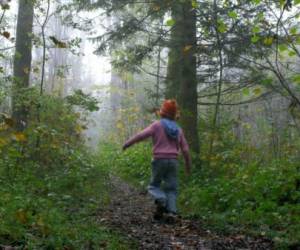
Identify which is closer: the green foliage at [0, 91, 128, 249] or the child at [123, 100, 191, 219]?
the green foliage at [0, 91, 128, 249]

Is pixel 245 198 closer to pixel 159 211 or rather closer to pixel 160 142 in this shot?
pixel 159 211

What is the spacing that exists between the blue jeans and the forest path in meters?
0.41

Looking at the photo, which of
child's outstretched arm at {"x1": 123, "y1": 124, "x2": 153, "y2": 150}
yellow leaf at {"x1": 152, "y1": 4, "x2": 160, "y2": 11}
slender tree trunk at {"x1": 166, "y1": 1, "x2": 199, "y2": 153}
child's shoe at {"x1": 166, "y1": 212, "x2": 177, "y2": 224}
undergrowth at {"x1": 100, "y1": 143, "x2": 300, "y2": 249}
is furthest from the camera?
slender tree trunk at {"x1": 166, "y1": 1, "x2": 199, "y2": 153}

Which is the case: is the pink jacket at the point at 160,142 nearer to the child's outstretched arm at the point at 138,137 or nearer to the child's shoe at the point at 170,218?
the child's outstretched arm at the point at 138,137

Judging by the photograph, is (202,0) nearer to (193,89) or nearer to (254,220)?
(193,89)

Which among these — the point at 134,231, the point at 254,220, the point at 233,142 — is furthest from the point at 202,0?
the point at 134,231

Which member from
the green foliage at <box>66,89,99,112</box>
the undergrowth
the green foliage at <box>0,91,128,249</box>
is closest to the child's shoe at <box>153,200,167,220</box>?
the undergrowth

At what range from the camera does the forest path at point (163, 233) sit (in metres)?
5.61

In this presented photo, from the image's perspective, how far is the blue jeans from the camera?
759cm

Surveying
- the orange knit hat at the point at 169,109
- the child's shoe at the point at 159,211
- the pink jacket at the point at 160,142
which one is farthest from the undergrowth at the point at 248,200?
the orange knit hat at the point at 169,109

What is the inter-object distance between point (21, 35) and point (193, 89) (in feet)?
18.5

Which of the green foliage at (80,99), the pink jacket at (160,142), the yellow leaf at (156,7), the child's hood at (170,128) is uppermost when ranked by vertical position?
the yellow leaf at (156,7)

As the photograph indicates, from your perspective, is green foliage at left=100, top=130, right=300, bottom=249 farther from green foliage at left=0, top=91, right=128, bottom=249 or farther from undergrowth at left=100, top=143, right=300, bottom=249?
green foliage at left=0, top=91, right=128, bottom=249

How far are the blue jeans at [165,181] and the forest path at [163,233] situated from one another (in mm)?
409
